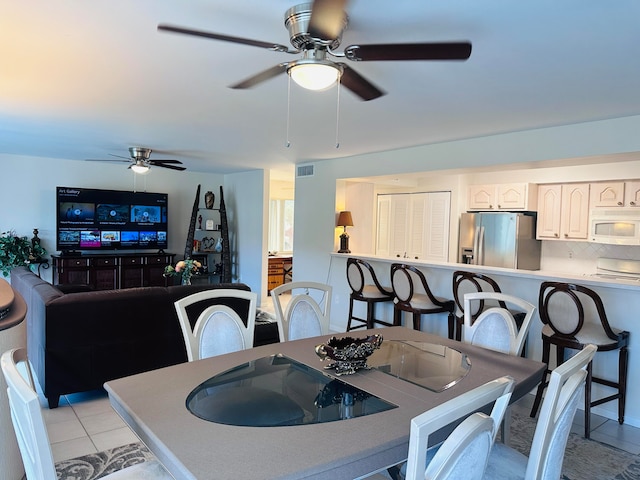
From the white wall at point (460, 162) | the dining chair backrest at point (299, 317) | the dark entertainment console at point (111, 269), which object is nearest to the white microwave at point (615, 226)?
the white wall at point (460, 162)

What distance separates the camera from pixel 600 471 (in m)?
2.62

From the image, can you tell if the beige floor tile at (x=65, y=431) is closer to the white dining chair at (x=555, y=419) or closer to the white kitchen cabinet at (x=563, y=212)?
the white dining chair at (x=555, y=419)

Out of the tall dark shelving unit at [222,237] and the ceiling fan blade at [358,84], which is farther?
the tall dark shelving unit at [222,237]

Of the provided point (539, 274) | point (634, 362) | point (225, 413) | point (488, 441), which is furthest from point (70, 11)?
point (634, 362)

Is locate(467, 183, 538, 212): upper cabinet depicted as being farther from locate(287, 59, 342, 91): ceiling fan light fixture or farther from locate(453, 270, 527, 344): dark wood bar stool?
locate(287, 59, 342, 91): ceiling fan light fixture

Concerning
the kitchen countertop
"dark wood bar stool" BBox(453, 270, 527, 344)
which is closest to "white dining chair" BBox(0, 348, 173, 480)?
"dark wood bar stool" BBox(453, 270, 527, 344)

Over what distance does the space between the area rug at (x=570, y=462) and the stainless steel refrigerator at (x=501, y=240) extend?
336 centimetres

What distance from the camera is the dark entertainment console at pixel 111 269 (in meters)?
6.57

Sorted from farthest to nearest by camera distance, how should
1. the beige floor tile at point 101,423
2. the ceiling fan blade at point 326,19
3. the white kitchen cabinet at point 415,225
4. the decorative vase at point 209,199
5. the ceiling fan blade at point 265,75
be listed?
the decorative vase at point 209,199 → the white kitchen cabinet at point 415,225 → the beige floor tile at point 101,423 → the ceiling fan blade at point 265,75 → the ceiling fan blade at point 326,19

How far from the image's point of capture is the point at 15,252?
6285 millimetres

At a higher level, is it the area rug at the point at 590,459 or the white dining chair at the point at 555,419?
the white dining chair at the point at 555,419

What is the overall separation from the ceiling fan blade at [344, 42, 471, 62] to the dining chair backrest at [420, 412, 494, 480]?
1293 mm

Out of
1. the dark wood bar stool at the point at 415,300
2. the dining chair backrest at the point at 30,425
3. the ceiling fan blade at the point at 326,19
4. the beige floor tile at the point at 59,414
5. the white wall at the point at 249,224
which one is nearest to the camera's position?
the dining chair backrest at the point at 30,425

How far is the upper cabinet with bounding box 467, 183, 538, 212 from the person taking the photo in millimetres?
6024
